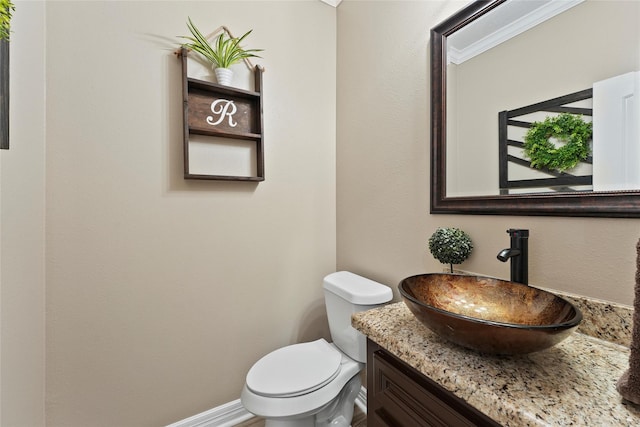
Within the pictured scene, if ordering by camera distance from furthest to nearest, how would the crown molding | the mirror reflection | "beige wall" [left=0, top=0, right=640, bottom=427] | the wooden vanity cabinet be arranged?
"beige wall" [left=0, top=0, right=640, bottom=427] < the crown molding < the mirror reflection < the wooden vanity cabinet

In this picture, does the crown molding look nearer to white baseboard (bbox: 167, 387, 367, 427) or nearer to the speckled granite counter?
the speckled granite counter

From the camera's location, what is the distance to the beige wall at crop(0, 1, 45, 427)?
840 millimetres

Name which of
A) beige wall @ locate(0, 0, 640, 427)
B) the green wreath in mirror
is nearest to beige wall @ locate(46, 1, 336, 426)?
beige wall @ locate(0, 0, 640, 427)

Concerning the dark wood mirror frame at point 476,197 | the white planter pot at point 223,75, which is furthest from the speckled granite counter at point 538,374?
the white planter pot at point 223,75

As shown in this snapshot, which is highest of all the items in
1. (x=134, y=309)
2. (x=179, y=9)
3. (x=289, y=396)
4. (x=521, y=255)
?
(x=179, y=9)

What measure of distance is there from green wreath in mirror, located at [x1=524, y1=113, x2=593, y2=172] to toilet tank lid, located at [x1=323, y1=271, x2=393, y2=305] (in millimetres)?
793

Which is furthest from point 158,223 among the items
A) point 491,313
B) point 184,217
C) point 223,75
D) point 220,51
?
point 491,313

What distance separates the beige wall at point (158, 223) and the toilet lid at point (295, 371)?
31 centimetres

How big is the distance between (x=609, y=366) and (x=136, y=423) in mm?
1795

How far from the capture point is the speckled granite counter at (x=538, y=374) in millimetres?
469

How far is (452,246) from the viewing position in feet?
3.35

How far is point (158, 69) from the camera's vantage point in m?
1.31

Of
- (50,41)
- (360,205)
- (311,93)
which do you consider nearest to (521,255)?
(360,205)

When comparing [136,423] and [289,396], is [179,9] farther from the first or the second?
[136,423]
